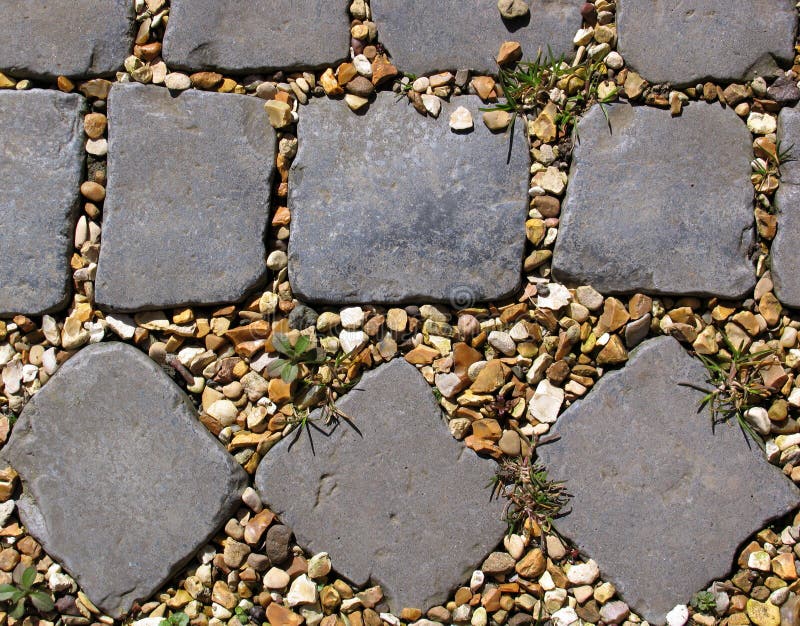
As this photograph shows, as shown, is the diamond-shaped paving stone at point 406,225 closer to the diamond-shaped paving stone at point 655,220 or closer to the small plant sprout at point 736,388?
the diamond-shaped paving stone at point 655,220

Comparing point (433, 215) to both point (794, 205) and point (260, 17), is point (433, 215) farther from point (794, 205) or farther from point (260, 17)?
point (794, 205)

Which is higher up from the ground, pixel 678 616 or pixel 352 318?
pixel 352 318

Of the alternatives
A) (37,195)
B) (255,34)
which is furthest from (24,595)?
(255,34)

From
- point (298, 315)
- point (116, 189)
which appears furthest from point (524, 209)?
point (116, 189)

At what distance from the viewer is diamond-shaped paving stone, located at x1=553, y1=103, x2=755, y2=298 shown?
1.76m

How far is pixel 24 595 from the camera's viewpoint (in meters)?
1.74

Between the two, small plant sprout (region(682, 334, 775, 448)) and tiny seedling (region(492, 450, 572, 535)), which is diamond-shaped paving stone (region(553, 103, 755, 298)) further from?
tiny seedling (region(492, 450, 572, 535))

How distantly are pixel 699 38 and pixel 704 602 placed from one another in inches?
55.1

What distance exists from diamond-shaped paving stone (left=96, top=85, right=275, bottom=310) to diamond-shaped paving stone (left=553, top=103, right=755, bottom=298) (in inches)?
30.5

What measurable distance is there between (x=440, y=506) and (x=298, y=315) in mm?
589

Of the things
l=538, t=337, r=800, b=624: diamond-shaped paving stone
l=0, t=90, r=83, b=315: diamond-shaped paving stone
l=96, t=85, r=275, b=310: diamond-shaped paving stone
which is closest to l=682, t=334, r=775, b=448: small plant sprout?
l=538, t=337, r=800, b=624: diamond-shaped paving stone

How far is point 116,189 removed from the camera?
1.77 meters

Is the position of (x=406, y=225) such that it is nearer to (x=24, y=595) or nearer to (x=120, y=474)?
(x=120, y=474)

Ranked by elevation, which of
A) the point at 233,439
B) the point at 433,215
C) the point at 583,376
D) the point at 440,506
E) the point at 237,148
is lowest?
the point at 440,506
